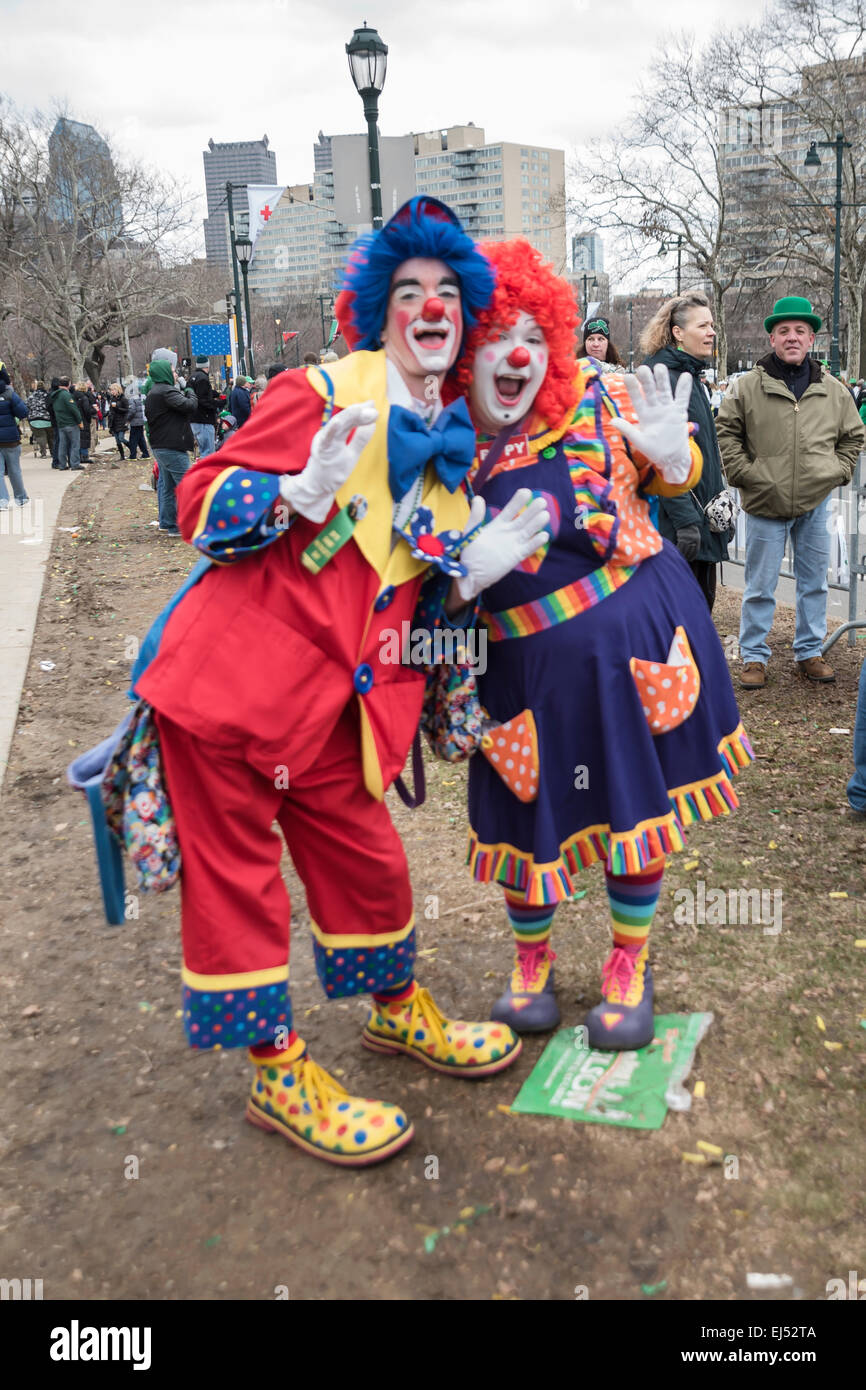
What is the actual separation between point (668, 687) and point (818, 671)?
3.60 m

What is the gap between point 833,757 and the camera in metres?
4.87

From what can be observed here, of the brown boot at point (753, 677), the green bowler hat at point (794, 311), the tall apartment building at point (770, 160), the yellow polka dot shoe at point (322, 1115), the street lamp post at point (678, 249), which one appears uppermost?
the tall apartment building at point (770, 160)

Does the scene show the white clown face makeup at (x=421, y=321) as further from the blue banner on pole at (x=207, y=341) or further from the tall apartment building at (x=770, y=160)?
the tall apartment building at (x=770, y=160)

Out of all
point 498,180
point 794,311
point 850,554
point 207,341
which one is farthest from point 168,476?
point 207,341

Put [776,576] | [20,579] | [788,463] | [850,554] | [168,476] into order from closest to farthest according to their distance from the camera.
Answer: [788,463]
[776,576]
[850,554]
[20,579]
[168,476]

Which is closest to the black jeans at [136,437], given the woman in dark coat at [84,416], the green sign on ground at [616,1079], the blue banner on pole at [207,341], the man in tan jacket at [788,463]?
the woman in dark coat at [84,416]

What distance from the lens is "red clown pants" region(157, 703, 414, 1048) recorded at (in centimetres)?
230

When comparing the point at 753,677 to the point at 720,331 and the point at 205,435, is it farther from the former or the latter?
the point at 720,331

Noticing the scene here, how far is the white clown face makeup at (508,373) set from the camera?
8.27ft

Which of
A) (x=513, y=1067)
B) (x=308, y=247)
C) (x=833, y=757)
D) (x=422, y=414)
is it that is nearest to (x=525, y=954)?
(x=513, y=1067)

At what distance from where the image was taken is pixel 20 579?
31.6ft

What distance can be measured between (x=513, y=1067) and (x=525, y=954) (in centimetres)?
32

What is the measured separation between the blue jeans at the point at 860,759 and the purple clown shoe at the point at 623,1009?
171cm

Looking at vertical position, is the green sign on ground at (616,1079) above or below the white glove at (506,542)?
below
